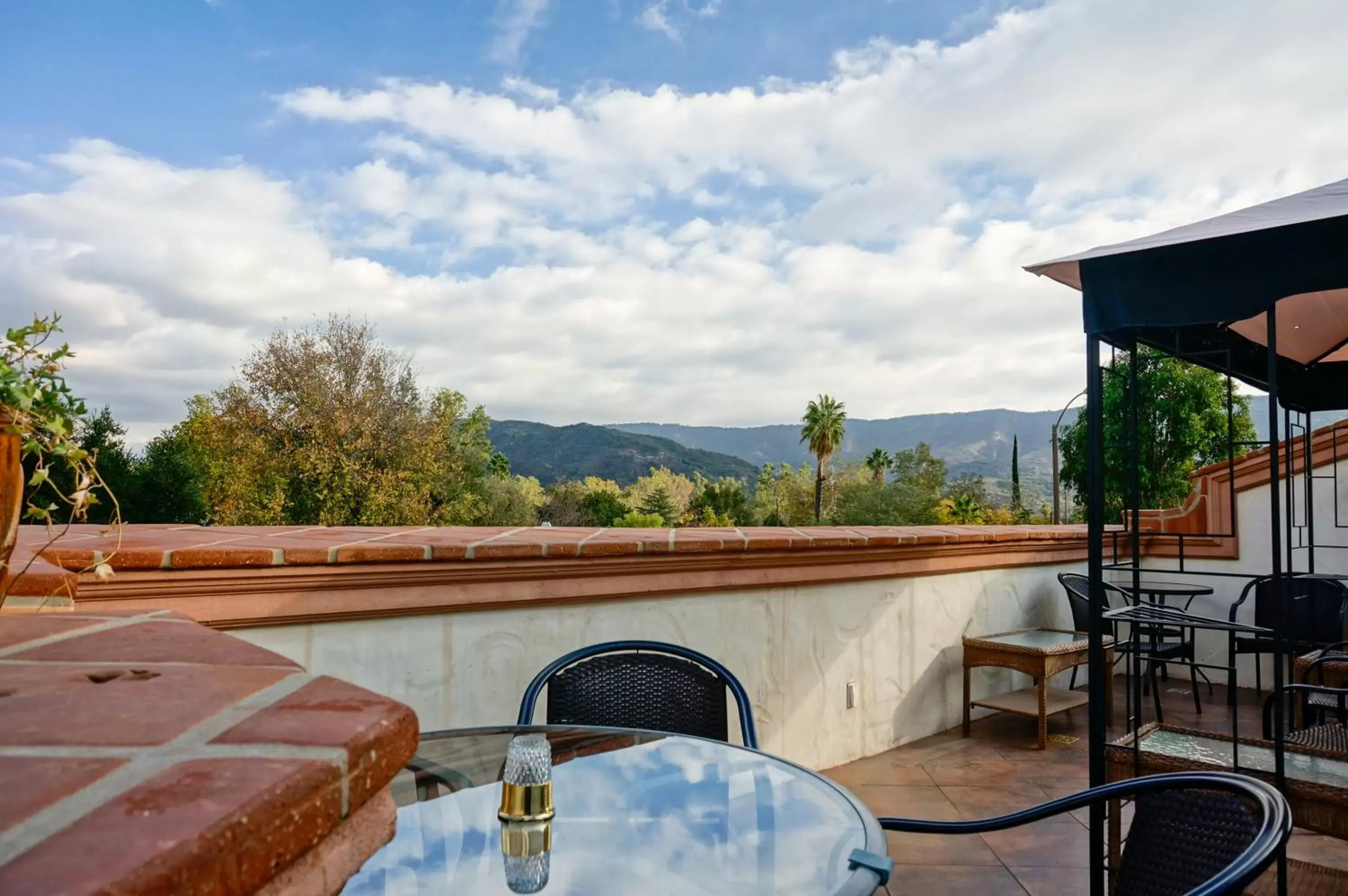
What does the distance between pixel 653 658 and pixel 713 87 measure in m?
15.9

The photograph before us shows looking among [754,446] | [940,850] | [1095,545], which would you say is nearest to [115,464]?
[940,850]

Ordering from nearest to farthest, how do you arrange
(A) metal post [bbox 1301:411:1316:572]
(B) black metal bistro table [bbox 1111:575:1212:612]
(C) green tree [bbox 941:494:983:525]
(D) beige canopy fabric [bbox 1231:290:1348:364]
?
(D) beige canopy fabric [bbox 1231:290:1348:364] → (A) metal post [bbox 1301:411:1316:572] → (B) black metal bistro table [bbox 1111:575:1212:612] → (C) green tree [bbox 941:494:983:525]

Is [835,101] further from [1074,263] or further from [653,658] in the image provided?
[653,658]

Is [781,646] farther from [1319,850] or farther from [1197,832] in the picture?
[1197,832]

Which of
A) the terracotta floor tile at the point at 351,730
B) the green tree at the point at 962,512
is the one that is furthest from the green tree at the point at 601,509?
the terracotta floor tile at the point at 351,730

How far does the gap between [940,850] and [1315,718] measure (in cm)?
237

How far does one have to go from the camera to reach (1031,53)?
630 cm

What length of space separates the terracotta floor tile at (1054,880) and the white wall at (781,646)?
1.11m

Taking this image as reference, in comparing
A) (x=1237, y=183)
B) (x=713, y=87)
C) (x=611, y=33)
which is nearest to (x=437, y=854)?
(x=1237, y=183)

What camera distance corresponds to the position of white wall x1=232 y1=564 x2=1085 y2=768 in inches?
99.3

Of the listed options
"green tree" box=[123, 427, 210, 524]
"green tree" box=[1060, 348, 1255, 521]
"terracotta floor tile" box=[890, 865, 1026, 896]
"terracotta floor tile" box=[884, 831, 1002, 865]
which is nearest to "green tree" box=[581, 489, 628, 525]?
"green tree" box=[123, 427, 210, 524]

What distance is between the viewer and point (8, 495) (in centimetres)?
96

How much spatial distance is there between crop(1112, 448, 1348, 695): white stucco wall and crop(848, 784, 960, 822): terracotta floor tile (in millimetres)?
3244

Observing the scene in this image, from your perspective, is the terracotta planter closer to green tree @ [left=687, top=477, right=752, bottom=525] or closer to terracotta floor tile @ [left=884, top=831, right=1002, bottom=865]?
terracotta floor tile @ [left=884, top=831, right=1002, bottom=865]
